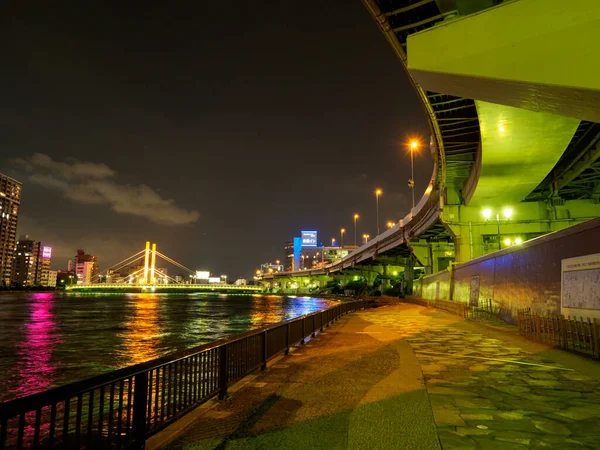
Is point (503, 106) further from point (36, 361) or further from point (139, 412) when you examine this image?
point (36, 361)

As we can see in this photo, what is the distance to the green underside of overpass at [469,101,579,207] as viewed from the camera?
14.7 metres

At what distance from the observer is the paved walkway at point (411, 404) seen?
523cm

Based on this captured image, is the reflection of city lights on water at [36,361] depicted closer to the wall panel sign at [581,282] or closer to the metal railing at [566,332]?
the metal railing at [566,332]

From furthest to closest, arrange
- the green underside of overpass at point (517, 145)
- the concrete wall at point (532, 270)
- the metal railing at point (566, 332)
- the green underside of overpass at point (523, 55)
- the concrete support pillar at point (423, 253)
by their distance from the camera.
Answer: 1. the concrete support pillar at point (423, 253)
2. the green underside of overpass at point (517, 145)
3. the concrete wall at point (532, 270)
4. the metal railing at point (566, 332)
5. the green underside of overpass at point (523, 55)

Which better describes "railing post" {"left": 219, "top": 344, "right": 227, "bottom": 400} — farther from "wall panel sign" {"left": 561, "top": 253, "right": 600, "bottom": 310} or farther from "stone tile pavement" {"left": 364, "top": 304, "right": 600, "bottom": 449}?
"wall panel sign" {"left": 561, "top": 253, "right": 600, "bottom": 310}

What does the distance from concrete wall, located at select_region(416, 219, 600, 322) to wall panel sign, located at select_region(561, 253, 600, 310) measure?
285mm

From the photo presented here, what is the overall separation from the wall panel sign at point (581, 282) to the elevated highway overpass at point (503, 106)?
4.42 m

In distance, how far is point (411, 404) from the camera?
6660 mm

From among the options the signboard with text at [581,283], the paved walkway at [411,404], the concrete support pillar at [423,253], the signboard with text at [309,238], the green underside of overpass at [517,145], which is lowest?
the paved walkway at [411,404]

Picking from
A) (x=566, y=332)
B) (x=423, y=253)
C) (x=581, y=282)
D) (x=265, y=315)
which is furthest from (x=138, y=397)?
(x=423, y=253)

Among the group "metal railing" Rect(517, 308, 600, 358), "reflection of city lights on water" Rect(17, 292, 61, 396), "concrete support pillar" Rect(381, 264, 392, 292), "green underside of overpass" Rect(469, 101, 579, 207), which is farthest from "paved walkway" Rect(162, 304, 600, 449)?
"concrete support pillar" Rect(381, 264, 392, 292)

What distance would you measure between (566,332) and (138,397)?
41.2ft

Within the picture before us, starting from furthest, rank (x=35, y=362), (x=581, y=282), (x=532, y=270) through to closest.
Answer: (x=532, y=270) < (x=35, y=362) < (x=581, y=282)

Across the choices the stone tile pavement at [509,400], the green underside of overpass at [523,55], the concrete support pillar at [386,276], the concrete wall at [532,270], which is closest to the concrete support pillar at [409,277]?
the concrete support pillar at [386,276]
